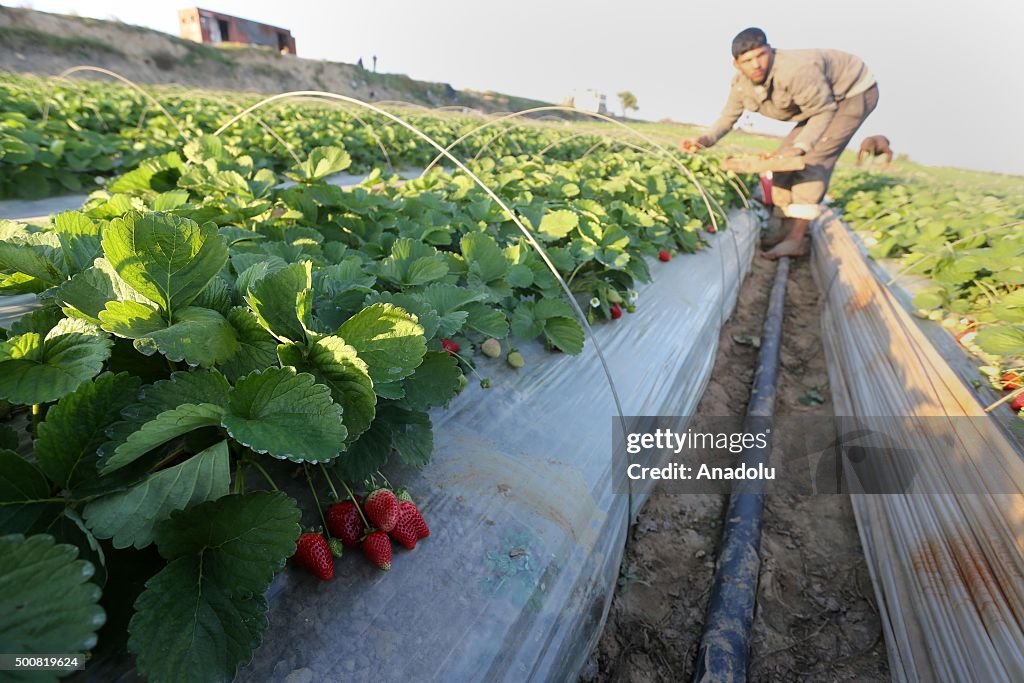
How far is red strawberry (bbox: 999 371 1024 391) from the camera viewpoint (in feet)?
5.37

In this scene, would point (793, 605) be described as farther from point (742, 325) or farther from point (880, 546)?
point (742, 325)

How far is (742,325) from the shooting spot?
3.62 meters

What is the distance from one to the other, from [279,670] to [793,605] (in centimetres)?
157

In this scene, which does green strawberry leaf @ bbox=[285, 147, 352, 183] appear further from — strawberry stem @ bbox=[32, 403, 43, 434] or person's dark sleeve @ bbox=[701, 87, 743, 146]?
person's dark sleeve @ bbox=[701, 87, 743, 146]

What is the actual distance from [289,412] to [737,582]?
1.42 meters

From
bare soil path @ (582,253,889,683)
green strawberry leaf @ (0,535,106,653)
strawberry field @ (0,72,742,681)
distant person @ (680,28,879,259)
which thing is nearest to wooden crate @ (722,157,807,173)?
distant person @ (680,28,879,259)

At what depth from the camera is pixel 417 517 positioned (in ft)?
3.13

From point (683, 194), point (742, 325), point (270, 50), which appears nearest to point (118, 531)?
point (742, 325)

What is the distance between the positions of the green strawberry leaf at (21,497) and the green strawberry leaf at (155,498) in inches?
2.6

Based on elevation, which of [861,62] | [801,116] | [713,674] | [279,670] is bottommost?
[713,674]

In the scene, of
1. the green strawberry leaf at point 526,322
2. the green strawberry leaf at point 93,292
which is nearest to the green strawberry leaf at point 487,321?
the green strawberry leaf at point 526,322

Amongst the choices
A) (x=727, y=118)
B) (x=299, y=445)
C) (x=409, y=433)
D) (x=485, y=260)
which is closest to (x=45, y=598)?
(x=299, y=445)

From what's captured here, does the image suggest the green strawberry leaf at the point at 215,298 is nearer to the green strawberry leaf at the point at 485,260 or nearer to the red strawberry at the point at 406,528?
the red strawberry at the point at 406,528

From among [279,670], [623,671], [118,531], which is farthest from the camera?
[623,671]
